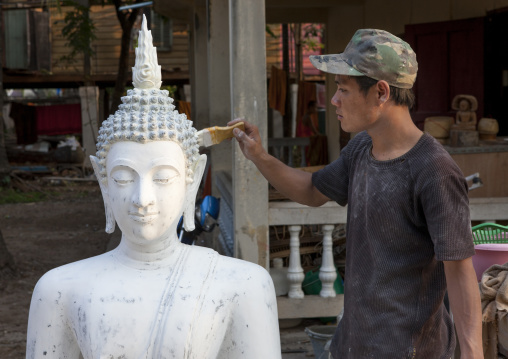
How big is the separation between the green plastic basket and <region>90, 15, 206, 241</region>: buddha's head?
2021 millimetres

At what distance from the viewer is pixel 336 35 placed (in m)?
11.6

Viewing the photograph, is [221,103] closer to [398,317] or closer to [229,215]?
[229,215]

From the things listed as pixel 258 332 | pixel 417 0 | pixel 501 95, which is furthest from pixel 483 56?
pixel 258 332

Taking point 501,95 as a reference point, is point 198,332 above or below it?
below

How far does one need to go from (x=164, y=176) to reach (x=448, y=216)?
918mm

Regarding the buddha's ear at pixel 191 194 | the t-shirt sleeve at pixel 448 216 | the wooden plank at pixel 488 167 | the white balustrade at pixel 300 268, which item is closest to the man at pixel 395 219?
the t-shirt sleeve at pixel 448 216

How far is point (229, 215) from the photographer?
20.5 ft

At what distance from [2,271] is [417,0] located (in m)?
5.48

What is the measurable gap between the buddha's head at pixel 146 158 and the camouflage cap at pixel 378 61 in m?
0.59

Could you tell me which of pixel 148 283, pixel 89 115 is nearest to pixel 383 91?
pixel 148 283

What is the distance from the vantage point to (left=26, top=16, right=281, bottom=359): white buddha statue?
2330 millimetres

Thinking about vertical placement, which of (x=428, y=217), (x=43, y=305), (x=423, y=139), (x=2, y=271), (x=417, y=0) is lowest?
(x=2, y=271)

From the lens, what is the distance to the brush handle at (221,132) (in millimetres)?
2860

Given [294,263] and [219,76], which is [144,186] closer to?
[294,263]
